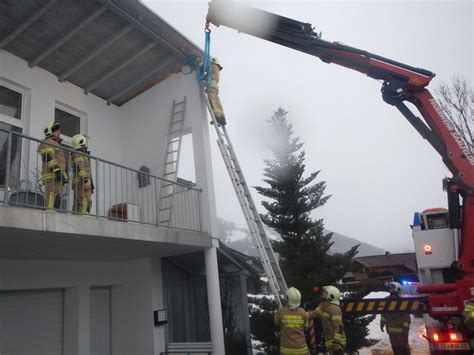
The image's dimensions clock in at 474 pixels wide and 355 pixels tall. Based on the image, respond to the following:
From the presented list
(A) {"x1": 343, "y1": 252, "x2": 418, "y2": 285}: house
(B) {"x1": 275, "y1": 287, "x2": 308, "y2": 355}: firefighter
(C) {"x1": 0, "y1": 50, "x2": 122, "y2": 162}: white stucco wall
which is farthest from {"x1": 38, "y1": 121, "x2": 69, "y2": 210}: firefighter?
(A) {"x1": 343, "y1": 252, "x2": 418, "y2": 285}: house

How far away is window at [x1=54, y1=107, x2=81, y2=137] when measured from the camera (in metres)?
8.59

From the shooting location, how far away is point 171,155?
30.3ft

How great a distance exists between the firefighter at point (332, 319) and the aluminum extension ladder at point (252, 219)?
751 millimetres

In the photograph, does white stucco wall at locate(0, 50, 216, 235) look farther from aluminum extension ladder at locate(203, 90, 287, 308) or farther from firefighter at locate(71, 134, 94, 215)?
firefighter at locate(71, 134, 94, 215)

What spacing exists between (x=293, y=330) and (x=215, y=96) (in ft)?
16.9

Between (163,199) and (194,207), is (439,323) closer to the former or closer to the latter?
(194,207)

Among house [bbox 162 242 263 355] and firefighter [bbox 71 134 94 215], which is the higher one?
firefighter [bbox 71 134 94 215]

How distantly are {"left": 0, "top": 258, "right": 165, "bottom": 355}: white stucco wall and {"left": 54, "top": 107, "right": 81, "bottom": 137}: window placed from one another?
9.32ft

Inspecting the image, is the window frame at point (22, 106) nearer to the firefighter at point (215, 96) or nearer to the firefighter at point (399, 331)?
the firefighter at point (215, 96)

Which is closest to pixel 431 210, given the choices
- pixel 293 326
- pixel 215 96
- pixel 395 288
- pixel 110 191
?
pixel 395 288

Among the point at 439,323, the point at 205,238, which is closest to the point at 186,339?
the point at 205,238

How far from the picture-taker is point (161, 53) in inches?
353

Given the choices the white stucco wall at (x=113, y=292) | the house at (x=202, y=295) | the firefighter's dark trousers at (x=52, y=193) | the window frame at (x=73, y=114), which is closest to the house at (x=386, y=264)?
the house at (x=202, y=295)

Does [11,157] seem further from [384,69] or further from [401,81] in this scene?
[401,81]
